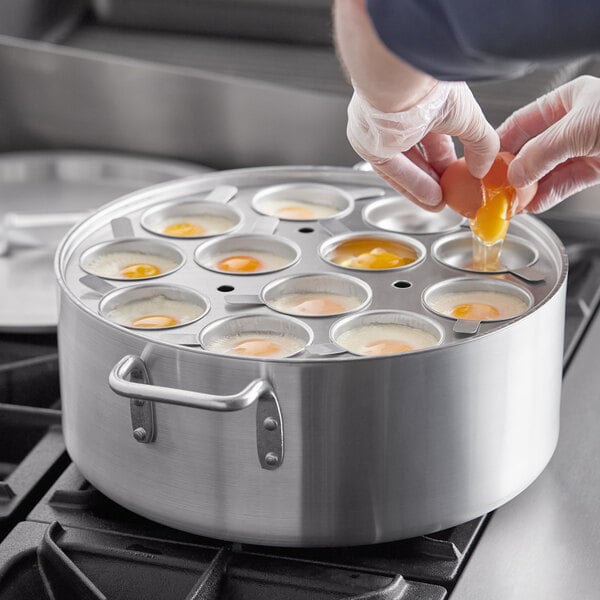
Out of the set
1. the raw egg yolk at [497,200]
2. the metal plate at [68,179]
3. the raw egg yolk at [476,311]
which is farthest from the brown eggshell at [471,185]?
the metal plate at [68,179]

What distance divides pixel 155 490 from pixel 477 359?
1.06 feet

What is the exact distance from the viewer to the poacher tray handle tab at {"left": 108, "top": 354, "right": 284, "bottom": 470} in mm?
905

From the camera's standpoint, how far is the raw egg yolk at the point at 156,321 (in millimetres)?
1154

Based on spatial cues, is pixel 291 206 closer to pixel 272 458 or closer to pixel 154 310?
pixel 154 310

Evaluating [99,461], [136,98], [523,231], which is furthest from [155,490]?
[136,98]

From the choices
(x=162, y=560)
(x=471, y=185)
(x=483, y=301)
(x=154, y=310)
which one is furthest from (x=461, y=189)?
(x=162, y=560)

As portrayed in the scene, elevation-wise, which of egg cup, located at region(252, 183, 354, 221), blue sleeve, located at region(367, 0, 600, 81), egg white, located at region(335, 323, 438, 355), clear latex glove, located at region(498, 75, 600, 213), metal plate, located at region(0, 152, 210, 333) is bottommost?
metal plate, located at region(0, 152, 210, 333)

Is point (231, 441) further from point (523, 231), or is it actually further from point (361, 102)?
point (523, 231)

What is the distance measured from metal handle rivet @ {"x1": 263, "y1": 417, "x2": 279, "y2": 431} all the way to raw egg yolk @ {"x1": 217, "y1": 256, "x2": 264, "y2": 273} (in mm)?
325

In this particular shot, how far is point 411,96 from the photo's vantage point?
2.97 feet

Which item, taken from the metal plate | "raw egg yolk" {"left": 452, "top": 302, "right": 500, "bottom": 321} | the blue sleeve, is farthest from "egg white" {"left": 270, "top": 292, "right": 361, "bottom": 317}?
the metal plate

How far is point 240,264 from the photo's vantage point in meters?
1.28

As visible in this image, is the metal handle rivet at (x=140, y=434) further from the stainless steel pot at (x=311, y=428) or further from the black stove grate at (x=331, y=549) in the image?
the black stove grate at (x=331, y=549)

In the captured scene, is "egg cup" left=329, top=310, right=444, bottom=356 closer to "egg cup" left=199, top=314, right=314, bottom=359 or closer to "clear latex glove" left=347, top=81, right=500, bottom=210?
"egg cup" left=199, top=314, right=314, bottom=359
